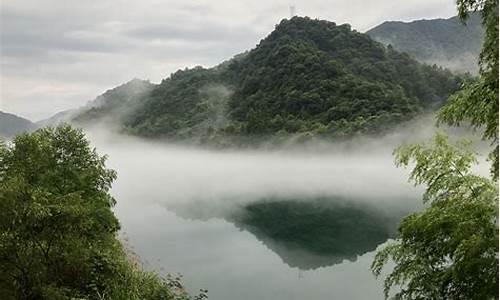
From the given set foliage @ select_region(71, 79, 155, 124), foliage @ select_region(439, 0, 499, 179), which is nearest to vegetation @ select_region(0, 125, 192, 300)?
foliage @ select_region(439, 0, 499, 179)

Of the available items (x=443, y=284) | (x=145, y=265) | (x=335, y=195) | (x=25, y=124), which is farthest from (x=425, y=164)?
(x=25, y=124)

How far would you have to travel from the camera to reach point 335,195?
58.2m

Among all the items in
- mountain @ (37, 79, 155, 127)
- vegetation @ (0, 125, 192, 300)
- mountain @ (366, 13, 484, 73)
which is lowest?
vegetation @ (0, 125, 192, 300)

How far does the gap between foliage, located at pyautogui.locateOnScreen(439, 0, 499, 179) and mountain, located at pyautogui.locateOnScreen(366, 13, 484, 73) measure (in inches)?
5565

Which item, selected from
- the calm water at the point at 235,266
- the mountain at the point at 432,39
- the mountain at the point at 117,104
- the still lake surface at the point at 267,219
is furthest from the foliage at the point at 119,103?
the calm water at the point at 235,266

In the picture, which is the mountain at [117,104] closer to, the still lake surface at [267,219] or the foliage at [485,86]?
the still lake surface at [267,219]

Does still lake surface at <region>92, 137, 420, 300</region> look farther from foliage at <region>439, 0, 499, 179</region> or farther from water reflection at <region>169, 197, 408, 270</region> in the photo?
foliage at <region>439, 0, 499, 179</region>

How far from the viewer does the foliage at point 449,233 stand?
6656 millimetres

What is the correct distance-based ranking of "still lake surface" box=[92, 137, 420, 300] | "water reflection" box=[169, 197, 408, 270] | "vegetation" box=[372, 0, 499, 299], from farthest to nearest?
"water reflection" box=[169, 197, 408, 270] → "still lake surface" box=[92, 137, 420, 300] → "vegetation" box=[372, 0, 499, 299]

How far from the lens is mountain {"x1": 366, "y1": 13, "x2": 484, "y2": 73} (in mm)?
147750

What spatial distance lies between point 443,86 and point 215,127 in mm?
40596

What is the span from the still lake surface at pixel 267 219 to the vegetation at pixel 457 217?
16.0 m

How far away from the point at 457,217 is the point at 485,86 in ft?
8.98

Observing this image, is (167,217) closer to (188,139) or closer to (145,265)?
(145,265)
